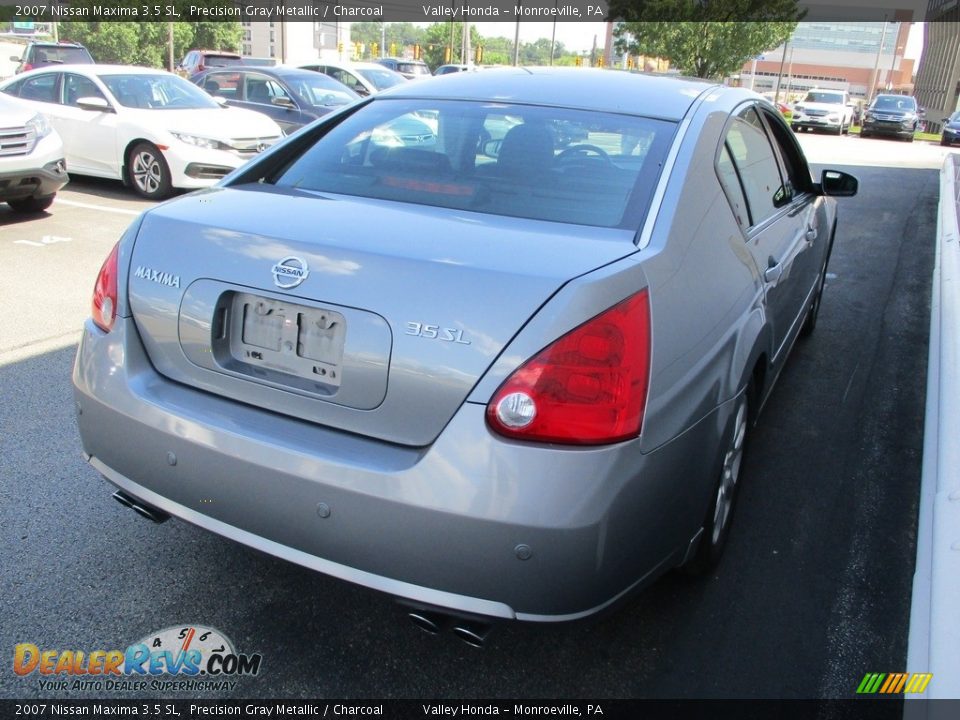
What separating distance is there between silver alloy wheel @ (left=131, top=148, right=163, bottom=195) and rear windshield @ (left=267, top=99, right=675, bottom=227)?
7.36 metres

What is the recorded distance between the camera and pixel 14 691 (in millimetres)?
2295

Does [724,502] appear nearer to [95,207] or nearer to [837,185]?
[837,185]

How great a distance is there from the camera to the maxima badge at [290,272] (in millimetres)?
2141

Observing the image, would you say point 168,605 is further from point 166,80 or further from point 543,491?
point 166,80

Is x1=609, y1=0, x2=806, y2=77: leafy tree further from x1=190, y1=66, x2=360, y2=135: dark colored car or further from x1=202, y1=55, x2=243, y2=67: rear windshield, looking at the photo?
x1=190, y1=66, x2=360, y2=135: dark colored car

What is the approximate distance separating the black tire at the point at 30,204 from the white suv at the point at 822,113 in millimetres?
26291

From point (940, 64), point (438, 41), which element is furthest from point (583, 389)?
point (438, 41)

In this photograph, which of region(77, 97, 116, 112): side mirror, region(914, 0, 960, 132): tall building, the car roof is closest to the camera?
the car roof

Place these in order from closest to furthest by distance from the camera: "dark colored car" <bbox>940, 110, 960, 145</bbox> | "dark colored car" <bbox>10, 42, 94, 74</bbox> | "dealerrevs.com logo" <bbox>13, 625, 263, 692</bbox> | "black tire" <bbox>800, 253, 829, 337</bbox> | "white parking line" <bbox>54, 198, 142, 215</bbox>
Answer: "dealerrevs.com logo" <bbox>13, 625, 263, 692</bbox> → "black tire" <bbox>800, 253, 829, 337</bbox> → "white parking line" <bbox>54, 198, 142, 215</bbox> → "dark colored car" <bbox>10, 42, 94, 74</bbox> → "dark colored car" <bbox>940, 110, 960, 145</bbox>

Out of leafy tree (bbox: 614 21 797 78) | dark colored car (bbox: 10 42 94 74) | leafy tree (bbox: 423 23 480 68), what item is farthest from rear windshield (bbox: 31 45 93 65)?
leafy tree (bbox: 423 23 480 68)

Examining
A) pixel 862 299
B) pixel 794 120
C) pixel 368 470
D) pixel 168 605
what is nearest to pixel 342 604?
pixel 168 605

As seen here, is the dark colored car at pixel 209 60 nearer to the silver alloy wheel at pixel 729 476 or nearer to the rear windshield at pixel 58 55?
the rear windshield at pixel 58 55

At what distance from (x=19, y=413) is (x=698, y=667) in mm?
3246

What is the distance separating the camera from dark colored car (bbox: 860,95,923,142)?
96.1 feet
